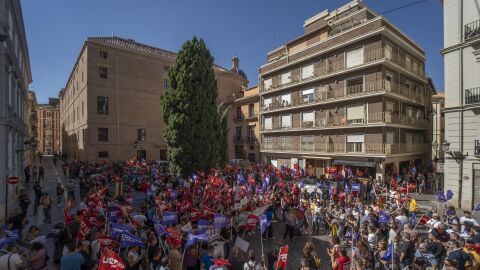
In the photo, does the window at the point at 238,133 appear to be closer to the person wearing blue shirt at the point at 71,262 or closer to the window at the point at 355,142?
the window at the point at 355,142

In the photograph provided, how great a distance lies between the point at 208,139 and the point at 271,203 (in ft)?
37.5

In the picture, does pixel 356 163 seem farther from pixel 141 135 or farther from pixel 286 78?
pixel 141 135

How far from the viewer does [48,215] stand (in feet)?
41.1

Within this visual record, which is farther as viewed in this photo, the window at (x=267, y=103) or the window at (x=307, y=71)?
the window at (x=267, y=103)

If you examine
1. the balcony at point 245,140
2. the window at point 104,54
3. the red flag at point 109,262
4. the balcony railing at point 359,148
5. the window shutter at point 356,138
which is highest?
the window at point 104,54

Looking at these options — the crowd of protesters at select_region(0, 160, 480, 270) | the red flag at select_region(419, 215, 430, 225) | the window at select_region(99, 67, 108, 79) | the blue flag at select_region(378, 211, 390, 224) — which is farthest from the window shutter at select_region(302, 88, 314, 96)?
the window at select_region(99, 67, 108, 79)

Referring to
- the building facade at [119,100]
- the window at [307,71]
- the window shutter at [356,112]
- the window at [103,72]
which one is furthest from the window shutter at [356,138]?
the window at [103,72]

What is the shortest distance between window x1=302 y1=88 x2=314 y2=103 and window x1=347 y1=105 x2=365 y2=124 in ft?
15.7

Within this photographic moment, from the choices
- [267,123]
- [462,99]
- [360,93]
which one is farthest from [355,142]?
[267,123]

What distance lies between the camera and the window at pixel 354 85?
24.3m

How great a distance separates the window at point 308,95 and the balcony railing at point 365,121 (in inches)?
91.9

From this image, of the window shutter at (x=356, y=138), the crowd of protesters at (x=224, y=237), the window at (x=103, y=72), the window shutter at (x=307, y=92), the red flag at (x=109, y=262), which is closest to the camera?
the red flag at (x=109, y=262)

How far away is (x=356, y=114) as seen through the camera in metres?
24.5

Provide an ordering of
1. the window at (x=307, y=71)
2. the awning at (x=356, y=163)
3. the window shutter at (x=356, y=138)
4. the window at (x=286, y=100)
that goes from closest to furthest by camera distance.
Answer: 1. the awning at (x=356, y=163)
2. the window shutter at (x=356, y=138)
3. the window at (x=307, y=71)
4. the window at (x=286, y=100)
